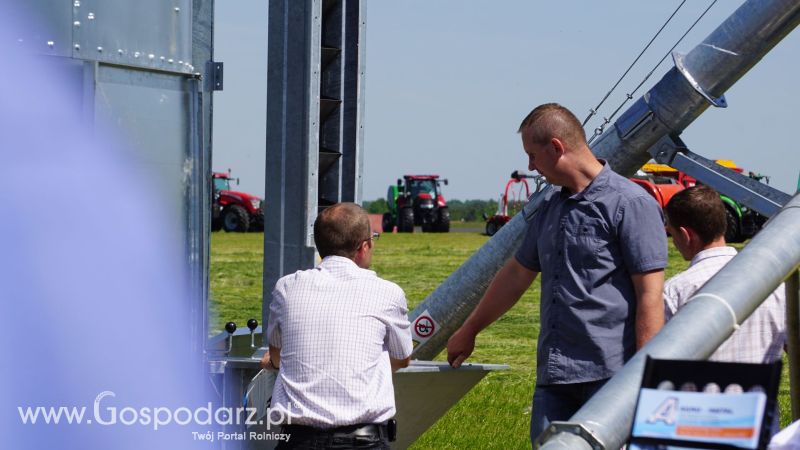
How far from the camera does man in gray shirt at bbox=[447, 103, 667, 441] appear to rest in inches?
139

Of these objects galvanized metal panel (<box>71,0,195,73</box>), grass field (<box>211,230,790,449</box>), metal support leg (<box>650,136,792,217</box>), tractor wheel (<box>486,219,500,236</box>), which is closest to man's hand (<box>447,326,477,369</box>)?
galvanized metal panel (<box>71,0,195,73</box>)

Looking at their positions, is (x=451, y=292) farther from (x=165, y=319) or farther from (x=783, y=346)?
(x=783, y=346)

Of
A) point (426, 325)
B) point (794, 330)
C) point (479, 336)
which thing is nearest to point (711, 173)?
point (426, 325)

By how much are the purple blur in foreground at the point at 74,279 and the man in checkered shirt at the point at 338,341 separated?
0.90 metres

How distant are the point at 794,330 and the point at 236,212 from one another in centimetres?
3248

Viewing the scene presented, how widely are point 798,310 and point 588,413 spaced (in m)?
0.88

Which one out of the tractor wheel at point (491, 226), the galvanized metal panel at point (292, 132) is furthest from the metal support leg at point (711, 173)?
the tractor wheel at point (491, 226)

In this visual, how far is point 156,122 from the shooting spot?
423 centimetres

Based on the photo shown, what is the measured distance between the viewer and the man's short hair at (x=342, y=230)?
3457 millimetres

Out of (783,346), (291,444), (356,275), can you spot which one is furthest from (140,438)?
(783,346)

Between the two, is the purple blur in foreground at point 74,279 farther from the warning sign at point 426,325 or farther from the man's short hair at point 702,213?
the man's short hair at point 702,213

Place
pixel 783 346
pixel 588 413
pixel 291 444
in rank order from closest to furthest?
pixel 588 413 → pixel 291 444 → pixel 783 346

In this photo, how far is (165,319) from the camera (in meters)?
4.32

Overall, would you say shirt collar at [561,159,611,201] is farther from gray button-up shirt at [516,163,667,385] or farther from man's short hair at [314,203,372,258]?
man's short hair at [314,203,372,258]
